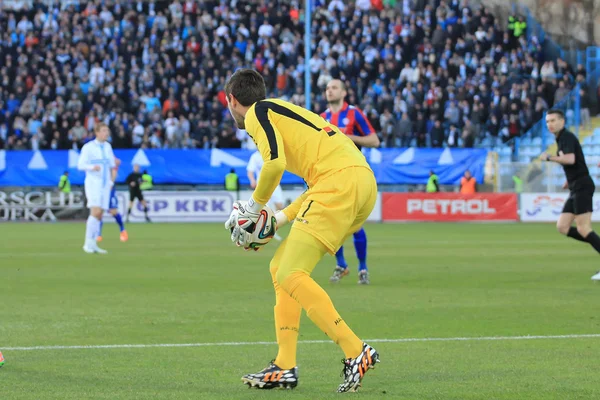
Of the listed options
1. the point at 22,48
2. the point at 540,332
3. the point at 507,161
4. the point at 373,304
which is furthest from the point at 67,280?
the point at 22,48

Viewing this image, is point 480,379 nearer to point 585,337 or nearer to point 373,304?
point 585,337

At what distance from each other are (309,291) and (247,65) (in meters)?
36.4

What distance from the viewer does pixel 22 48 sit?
4431 centimetres

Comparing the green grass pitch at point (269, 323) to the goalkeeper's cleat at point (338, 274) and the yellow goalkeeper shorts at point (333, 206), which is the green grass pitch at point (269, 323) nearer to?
the goalkeeper's cleat at point (338, 274)

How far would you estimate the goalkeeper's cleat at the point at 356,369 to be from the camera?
20.8ft

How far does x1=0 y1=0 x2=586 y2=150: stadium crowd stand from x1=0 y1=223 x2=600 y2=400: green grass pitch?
1851 cm

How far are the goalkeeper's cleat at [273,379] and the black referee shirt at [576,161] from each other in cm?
814

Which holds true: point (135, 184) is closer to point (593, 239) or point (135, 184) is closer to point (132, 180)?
point (132, 180)

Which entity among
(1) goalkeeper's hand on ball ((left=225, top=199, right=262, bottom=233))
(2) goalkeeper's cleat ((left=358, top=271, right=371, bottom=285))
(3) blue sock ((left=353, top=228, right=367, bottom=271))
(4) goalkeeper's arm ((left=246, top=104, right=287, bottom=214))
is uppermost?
(4) goalkeeper's arm ((left=246, top=104, right=287, bottom=214))

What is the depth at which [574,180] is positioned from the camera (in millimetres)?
14102

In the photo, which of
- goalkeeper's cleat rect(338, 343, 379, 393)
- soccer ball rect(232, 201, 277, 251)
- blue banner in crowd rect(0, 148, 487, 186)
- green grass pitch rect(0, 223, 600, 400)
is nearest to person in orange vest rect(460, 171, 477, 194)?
blue banner in crowd rect(0, 148, 487, 186)

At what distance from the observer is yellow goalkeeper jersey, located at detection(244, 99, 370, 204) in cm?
648

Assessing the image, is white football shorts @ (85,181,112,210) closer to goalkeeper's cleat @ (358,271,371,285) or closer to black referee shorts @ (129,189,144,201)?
goalkeeper's cleat @ (358,271,371,285)

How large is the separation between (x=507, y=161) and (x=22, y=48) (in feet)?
67.5
